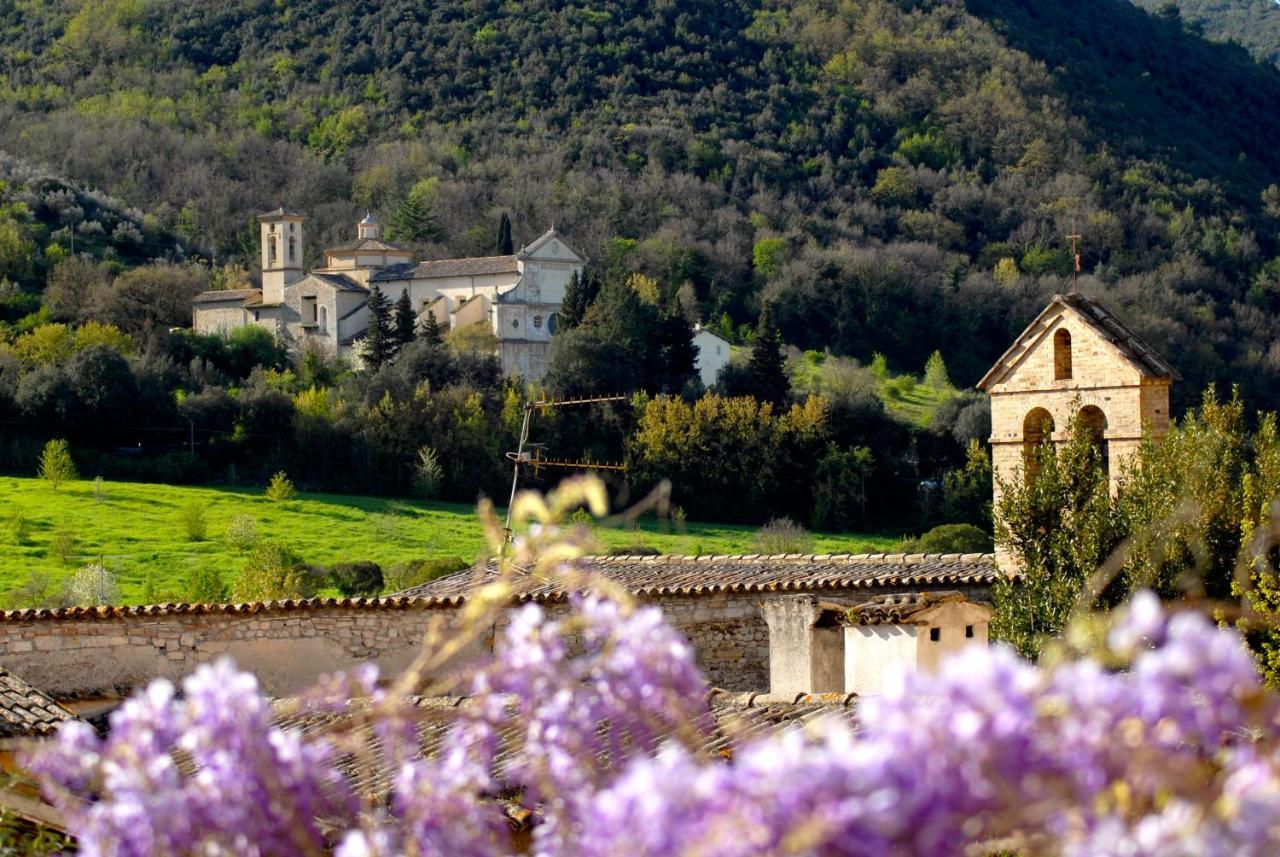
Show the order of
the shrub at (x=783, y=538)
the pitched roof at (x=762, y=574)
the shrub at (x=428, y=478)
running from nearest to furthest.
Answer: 1. the pitched roof at (x=762, y=574)
2. the shrub at (x=783, y=538)
3. the shrub at (x=428, y=478)

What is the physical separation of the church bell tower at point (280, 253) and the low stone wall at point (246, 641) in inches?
2187

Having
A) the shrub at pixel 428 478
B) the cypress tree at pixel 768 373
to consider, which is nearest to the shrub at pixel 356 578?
the shrub at pixel 428 478

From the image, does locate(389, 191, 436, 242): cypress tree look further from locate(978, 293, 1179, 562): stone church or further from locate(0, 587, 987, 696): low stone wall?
locate(0, 587, 987, 696): low stone wall

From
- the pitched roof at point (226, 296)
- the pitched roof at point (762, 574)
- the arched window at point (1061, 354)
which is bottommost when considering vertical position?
the pitched roof at point (762, 574)

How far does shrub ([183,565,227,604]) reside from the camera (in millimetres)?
30531

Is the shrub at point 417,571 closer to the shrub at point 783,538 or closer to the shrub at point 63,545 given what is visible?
the shrub at point 63,545

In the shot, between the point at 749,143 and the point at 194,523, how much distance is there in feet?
224

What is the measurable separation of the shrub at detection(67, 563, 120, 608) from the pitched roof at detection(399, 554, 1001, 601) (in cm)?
1461

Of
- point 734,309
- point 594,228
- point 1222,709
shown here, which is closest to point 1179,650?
point 1222,709

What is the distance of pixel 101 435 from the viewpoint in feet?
163

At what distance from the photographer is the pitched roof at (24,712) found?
29.8 feet

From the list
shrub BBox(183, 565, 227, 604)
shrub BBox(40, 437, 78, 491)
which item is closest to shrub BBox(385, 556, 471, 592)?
shrub BBox(183, 565, 227, 604)

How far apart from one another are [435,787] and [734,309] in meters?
77.5

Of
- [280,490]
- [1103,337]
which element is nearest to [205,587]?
[280,490]
